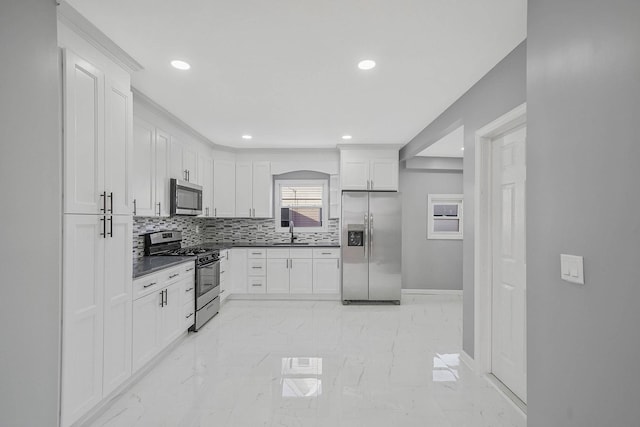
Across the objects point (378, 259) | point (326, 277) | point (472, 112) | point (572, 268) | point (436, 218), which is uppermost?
point (472, 112)

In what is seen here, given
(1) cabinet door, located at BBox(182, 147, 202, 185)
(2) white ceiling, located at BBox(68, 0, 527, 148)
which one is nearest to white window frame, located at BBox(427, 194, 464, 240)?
(2) white ceiling, located at BBox(68, 0, 527, 148)

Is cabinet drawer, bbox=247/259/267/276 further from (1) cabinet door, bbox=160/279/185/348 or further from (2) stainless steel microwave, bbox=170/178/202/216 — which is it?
(1) cabinet door, bbox=160/279/185/348

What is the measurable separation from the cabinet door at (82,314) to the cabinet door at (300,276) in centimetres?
323

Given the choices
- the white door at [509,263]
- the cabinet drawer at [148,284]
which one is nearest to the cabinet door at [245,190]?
the cabinet drawer at [148,284]

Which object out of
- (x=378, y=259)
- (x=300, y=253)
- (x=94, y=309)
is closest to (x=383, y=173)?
(x=378, y=259)

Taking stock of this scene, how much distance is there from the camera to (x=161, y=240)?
13.0 feet

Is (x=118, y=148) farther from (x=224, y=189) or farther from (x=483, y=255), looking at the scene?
(x=224, y=189)

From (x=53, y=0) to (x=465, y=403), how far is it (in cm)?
344

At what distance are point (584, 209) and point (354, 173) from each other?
3.99 metres

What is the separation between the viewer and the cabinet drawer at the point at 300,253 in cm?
516

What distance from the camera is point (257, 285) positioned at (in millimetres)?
5152

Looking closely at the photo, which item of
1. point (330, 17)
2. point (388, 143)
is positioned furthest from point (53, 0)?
point (388, 143)

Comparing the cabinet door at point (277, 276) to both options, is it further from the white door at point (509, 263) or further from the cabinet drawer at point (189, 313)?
the white door at point (509, 263)

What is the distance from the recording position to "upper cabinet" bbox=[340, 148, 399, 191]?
515cm
